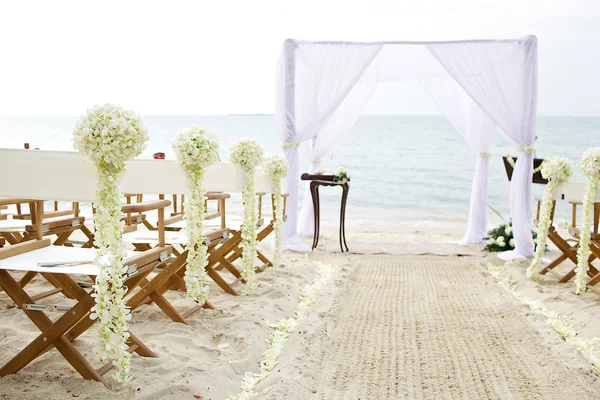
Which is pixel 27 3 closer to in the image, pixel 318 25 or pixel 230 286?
pixel 318 25

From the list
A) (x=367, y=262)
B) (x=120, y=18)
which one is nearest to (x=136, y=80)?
(x=120, y=18)

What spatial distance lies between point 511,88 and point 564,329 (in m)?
3.48

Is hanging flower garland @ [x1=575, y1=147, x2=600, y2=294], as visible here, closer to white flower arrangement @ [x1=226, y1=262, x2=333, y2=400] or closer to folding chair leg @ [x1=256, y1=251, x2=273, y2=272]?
white flower arrangement @ [x1=226, y1=262, x2=333, y2=400]

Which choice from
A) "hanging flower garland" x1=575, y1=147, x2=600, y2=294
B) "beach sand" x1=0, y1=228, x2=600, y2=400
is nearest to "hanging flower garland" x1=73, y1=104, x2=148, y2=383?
"beach sand" x1=0, y1=228, x2=600, y2=400

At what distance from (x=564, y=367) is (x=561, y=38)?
2016 cm

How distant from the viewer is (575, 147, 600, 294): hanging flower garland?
4879mm

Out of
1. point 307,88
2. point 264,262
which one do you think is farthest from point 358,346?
point 307,88

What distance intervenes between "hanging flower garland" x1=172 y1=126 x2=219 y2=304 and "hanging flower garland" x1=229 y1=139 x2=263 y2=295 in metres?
0.69

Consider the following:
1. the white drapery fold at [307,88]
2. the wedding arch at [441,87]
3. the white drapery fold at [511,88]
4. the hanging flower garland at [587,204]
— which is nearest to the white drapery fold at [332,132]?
the wedding arch at [441,87]

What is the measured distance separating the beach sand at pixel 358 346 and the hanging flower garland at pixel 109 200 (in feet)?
0.80

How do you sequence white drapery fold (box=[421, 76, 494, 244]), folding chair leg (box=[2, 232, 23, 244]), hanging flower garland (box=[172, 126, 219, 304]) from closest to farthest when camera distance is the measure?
hanging flower garland (box=[172, 126, 219, 304])
folding chair leg (box=[2, 232, 23, 244])
white drapery fold (box=[421, 76, 494, 244])

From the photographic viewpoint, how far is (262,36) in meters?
23.9

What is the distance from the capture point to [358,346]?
12.5ft

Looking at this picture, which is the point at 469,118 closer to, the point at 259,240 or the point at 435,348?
the point at 259,240
